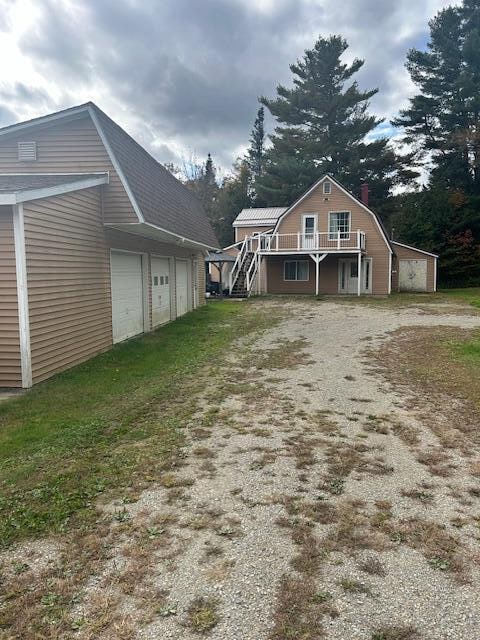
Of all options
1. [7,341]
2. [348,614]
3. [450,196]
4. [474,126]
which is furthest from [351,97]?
[348,614]

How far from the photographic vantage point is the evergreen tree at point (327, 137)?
37.7 m

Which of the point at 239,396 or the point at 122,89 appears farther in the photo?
the point at 122,89

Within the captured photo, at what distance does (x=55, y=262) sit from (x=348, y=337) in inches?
287

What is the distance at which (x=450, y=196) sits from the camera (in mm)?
32031

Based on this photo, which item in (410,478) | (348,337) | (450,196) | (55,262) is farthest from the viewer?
(450,196)

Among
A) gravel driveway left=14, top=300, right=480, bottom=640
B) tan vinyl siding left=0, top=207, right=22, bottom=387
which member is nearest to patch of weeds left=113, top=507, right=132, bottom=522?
gravel driveway left=14, top=300, right=480, bottom=640

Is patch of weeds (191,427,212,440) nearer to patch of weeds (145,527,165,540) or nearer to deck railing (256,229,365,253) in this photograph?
patch of weeds (145,527,165,540)

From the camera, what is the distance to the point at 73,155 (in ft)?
31.5

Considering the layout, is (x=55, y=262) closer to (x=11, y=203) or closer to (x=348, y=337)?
(x=11, y=203)

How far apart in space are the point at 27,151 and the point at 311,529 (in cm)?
987

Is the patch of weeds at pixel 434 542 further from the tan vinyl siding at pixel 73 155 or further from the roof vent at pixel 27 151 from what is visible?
the roof vent at pixel 27 151

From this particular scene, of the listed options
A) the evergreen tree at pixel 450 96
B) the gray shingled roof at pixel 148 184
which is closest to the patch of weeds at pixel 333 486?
the gray shingled roof at pixel 148 184

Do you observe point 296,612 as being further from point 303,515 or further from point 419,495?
point 419,495

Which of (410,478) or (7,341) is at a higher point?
(7,341)
